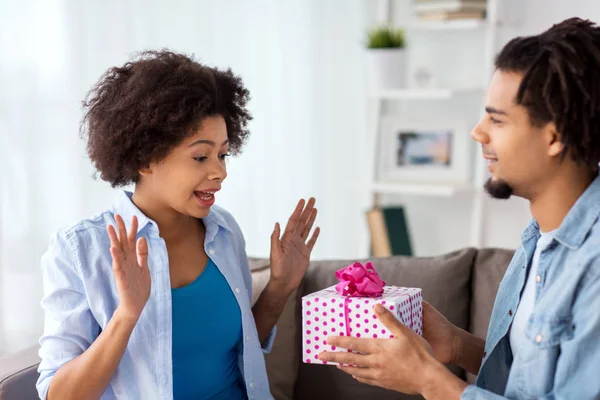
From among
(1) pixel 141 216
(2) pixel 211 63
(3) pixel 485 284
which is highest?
(2) pixel 211 63

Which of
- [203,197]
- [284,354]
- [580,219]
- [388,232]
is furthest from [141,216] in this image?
[388,232]

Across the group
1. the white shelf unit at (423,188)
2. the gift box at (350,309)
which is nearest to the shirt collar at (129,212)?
the gift box at (350,309)

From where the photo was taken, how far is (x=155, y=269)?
1779 millimetres

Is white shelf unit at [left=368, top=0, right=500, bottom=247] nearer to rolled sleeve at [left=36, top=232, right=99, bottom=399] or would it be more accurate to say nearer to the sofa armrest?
the sofa armrest

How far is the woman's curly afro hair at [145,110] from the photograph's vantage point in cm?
175

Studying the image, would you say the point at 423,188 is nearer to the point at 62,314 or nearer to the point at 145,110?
the point at 145,110

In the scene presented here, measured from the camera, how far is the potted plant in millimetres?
3859

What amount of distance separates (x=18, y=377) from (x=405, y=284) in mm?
1038

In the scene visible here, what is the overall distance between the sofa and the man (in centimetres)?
65

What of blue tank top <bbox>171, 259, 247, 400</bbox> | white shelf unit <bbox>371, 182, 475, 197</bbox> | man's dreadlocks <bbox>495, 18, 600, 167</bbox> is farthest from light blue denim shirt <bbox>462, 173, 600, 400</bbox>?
white shelf unit <bbox>371, 182, 475, 197</bbox>

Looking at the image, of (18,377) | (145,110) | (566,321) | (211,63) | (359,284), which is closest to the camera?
(566,321)

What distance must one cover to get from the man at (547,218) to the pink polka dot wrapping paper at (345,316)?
5 cm

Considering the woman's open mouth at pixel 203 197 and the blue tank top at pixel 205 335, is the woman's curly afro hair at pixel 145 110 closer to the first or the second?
the woman's open mouth at pixel 203 197

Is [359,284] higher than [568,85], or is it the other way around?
[568,85]
